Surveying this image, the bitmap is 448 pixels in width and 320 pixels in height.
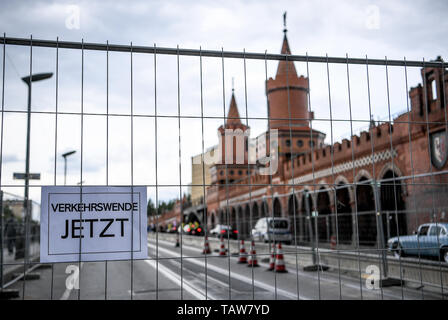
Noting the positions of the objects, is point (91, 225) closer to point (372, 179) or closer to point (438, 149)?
point (372, 179)

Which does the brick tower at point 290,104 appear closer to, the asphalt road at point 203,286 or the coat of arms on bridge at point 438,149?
the coat of arms on bridge at point 438,149

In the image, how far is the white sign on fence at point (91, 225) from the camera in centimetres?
496

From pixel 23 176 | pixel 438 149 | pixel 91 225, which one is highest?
pixel 438 149

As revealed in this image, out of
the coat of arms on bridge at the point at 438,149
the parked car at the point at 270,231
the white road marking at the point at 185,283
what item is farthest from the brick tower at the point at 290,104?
the white road marking at the point at 185,283

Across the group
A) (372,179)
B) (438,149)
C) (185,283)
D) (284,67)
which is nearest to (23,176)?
(185,283)

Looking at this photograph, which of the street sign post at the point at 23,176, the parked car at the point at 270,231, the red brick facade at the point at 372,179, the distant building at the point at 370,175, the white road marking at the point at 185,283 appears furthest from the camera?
the parked car at the point at 270,231

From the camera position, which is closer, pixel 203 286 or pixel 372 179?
pixel 203 286

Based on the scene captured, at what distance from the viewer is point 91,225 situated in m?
5.04

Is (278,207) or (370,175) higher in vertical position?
(370,175)

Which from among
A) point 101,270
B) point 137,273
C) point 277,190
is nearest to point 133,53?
point 137,273
